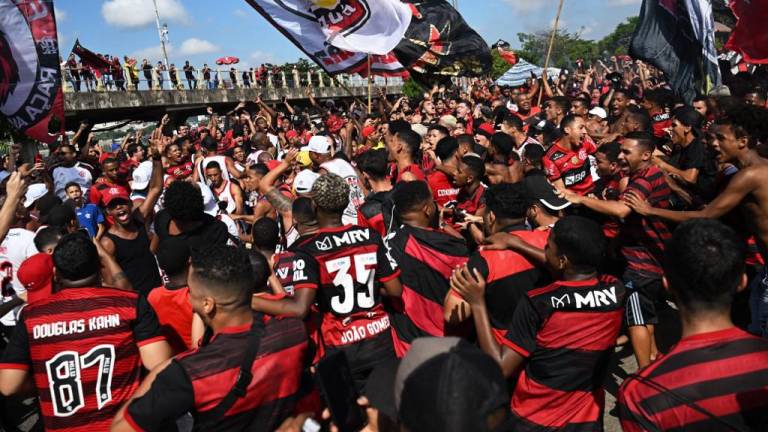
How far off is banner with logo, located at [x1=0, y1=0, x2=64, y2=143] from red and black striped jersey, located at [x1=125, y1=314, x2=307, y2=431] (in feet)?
16.7

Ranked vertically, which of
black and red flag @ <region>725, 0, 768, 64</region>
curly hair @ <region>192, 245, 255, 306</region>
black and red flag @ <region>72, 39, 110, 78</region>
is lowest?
curly hair @ <region>192, 245, 255, 306</region>

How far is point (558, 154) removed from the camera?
21.7 ft

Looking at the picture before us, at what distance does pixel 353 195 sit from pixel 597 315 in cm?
392

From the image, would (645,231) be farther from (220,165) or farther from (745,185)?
(220,165)

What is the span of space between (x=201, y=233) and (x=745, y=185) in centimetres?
372

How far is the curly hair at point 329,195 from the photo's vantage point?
3.54 metres

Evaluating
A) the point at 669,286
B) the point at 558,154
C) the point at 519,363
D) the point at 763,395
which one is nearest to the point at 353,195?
the point at 558,154

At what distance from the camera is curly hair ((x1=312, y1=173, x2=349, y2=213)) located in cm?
354

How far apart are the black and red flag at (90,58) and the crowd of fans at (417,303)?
21.7m

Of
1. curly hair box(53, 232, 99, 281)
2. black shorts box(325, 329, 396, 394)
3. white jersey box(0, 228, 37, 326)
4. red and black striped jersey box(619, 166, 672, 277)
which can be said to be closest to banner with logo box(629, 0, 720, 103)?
red and black striped jersey box(619, 166, 672, 277)

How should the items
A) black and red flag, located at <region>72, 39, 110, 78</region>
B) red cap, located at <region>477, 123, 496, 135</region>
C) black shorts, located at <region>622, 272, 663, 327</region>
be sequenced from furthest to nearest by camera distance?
black and red flag, located at <region>72, 39, 110, 78</region>, red cap, located at <region>477, 123, 496, 135</region>, black shorts, located at <region>622, 272, 663, 327</region>

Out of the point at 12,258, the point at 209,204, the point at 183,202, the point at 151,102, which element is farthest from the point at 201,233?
the point at 151,102

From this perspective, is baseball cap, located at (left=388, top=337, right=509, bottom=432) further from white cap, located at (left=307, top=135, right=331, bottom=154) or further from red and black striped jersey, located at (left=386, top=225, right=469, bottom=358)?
white cap, located at (left=307, top=135, right=331, bottom=154)

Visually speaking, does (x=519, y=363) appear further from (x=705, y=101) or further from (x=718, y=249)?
(x=705, y=101)
